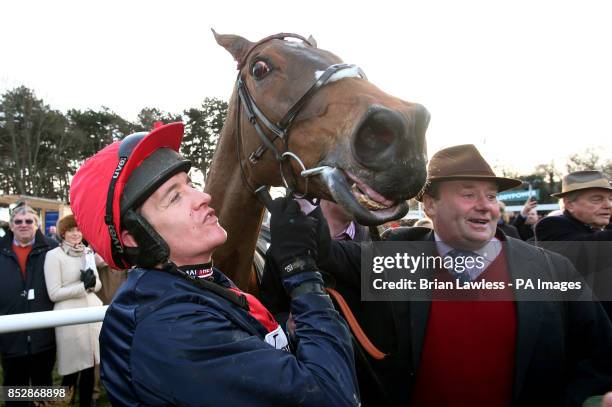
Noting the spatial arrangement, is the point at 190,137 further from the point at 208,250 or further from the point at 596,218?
the point at 208,250

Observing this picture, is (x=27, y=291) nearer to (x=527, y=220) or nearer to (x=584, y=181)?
(x=584, y=181)

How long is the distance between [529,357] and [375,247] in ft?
3.09

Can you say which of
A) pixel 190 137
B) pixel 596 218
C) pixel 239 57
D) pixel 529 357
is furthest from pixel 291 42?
pixel 190 137

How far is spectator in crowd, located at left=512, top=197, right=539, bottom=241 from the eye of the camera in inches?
289

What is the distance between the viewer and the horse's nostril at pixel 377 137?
1.53 m

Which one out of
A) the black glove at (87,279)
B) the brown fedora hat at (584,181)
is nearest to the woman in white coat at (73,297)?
the black glove at (87,279)

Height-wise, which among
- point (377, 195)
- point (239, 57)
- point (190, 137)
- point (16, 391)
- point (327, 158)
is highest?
point (239, 57)

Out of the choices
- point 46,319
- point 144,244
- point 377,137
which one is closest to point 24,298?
point 46,319

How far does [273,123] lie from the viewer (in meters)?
2.06

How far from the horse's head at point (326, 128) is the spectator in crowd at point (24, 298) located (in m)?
3.59

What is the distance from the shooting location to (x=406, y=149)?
156 cm

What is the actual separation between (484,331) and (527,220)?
236 inches

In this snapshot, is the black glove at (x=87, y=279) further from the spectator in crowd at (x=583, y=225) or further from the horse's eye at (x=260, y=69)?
the spectator in crowd at (x=583, y=225)

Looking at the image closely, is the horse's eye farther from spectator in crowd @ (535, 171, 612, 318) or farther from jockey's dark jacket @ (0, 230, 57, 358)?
jockey's dark jacket @ (0, 230, 57, 358)
